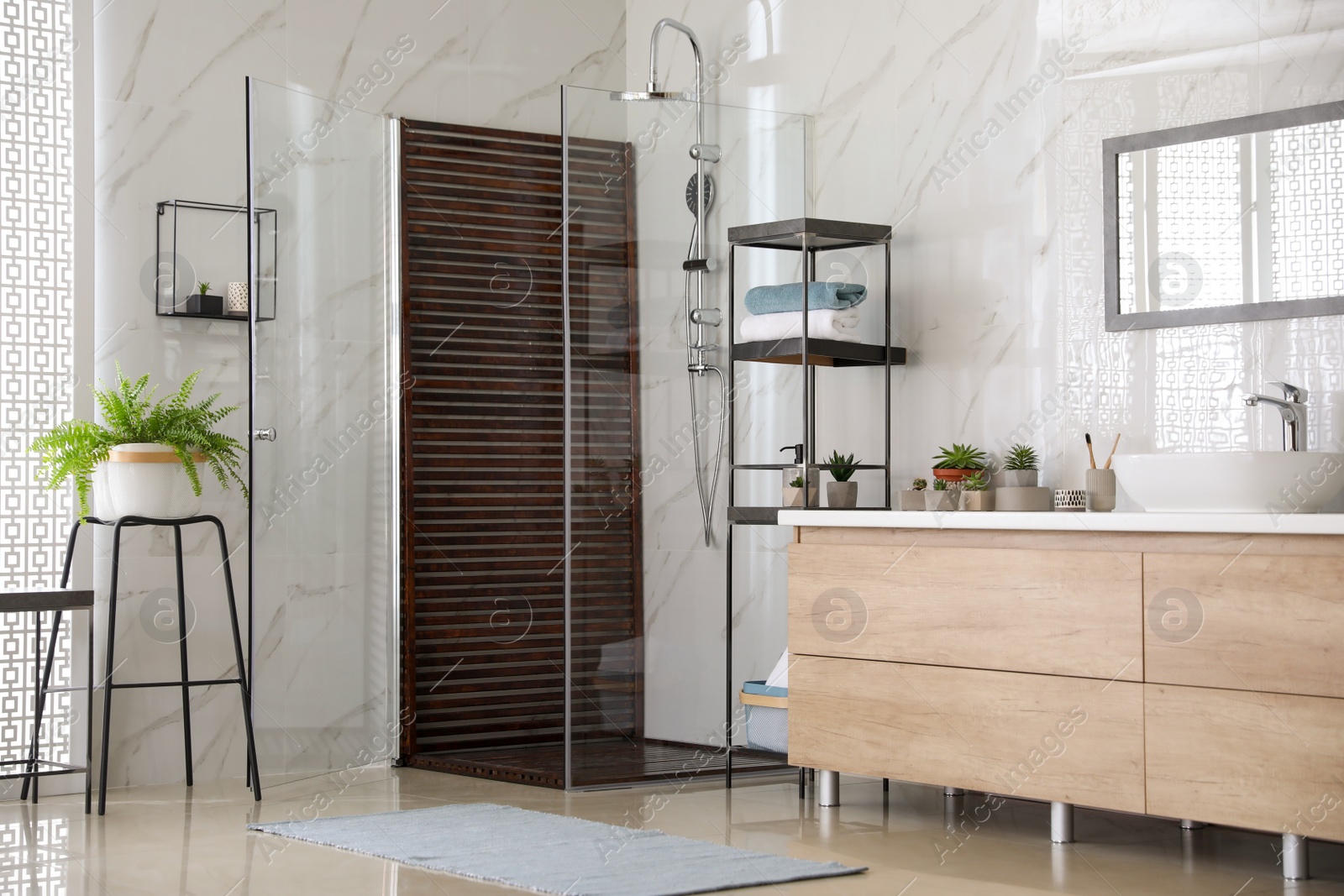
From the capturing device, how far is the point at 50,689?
390 cm

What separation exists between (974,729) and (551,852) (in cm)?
99

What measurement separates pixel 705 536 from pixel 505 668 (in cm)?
94

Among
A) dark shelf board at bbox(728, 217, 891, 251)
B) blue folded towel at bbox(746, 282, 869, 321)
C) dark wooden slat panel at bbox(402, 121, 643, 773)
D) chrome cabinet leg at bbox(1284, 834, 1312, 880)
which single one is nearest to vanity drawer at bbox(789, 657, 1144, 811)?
chrome cabinet leg at bbox(1284, 834, 1312, 880)

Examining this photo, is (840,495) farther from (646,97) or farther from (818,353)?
(646,97)

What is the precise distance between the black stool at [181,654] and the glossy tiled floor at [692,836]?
106mm

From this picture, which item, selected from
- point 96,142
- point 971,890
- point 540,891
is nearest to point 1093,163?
point 971,890

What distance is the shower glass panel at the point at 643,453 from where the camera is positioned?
12.9ft

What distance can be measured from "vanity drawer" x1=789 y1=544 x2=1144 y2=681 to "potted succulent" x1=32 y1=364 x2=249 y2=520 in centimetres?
168

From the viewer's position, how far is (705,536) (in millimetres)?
4078

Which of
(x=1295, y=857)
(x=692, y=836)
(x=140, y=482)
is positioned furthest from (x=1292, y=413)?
(x=140, y=482)

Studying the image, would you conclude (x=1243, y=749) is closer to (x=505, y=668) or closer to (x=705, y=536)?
(x=705, y=536)

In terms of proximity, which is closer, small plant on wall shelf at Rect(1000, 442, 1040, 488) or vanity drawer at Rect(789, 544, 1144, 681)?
vanity drawer at Rect(789, 544, 1144, 681)

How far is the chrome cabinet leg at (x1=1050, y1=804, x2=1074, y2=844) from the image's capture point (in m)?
3.19

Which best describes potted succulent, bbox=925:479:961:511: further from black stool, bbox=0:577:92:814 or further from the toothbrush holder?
black stool, bbox=0:577:92:814
